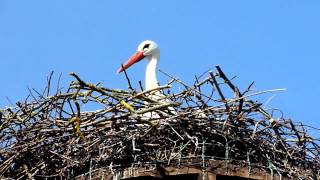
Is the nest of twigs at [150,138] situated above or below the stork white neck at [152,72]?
below

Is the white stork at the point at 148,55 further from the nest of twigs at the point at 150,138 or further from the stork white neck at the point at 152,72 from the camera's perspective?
the nest of twigs at the point at 150,138

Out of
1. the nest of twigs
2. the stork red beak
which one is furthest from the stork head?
the nest of twigs

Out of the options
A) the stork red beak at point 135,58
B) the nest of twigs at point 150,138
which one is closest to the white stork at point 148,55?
the stork red beak at point 135,58

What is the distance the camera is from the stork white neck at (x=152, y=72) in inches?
320

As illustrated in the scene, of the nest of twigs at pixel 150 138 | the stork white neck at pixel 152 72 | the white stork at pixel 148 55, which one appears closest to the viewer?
the nest of twigs at pixel 150 138

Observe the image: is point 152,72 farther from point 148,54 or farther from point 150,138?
point 150,138

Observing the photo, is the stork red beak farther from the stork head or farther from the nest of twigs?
the nest of twigs

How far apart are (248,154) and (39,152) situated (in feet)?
4.50

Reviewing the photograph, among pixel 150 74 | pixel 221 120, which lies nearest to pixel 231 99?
pixel 221 120

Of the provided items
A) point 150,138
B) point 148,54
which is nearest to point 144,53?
point 148,54

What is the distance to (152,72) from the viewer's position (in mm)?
8445

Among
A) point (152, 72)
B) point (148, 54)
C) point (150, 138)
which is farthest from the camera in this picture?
point (148, 54)

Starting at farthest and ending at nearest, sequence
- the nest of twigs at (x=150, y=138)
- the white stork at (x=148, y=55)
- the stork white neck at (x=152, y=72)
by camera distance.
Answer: the white stork at (x=148, y=55)
the stork white neck at (x=152, y=72)
the nest of twigs at (x=150, y=138)

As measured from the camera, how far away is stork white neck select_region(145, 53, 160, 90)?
812 cm
